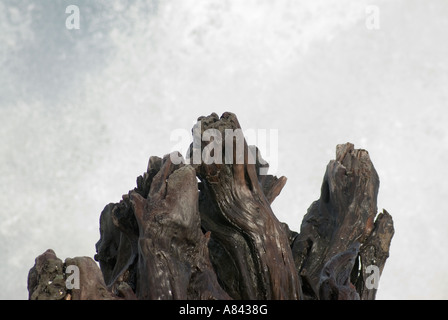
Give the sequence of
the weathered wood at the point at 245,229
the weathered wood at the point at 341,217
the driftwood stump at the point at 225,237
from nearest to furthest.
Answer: the driftwood stump at the point at 225,237 → the weathered wood at the point at 245,229 → the weathered wood at the point at 341,217

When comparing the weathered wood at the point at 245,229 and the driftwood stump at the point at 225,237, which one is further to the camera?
the weathered wood at the point at 245,229

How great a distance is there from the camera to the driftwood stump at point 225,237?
6648 mm

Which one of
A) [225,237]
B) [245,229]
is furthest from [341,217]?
[225,237]

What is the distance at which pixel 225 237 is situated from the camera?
25.0 ft

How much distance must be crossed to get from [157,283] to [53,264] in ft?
3.14

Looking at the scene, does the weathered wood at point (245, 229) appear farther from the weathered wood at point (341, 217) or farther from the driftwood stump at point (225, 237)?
the weathered wood at point (341, 217)

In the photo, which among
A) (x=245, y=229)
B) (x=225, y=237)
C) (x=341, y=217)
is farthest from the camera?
(x=341, y=217)

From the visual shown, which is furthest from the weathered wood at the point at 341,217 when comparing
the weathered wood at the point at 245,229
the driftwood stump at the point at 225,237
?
the weathered wood at the point at 245,229

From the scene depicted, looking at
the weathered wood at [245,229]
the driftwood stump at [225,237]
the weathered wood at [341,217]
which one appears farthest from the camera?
the weathered wood at [341,217]

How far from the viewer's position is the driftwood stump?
6.65m

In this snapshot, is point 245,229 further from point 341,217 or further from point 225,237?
point 341,217

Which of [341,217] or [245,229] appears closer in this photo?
[245,229]
